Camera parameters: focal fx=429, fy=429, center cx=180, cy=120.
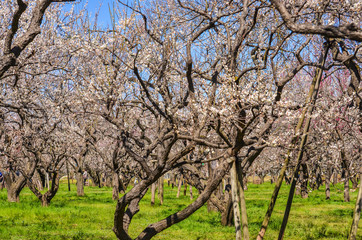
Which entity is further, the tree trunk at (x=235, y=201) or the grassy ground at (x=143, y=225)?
the grassy ground at (x=143, y=225)

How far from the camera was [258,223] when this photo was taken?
15.9m

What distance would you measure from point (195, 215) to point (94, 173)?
45.4 metres

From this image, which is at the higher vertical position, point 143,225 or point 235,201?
point 235,201

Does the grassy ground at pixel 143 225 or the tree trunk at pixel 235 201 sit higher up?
the tree trunk at pixel 235 201

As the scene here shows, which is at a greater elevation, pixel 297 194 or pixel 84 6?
pixel 84 6

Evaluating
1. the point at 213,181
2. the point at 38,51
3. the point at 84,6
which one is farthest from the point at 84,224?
the point at 84,6

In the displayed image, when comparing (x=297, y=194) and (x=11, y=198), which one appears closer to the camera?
(x=11, y=198)

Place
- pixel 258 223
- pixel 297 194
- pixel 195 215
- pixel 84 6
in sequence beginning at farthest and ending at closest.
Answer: pixel 297 194
pixel 84 6
pixel 195 215
pixel 258 223

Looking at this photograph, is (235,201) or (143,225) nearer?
(235,201)

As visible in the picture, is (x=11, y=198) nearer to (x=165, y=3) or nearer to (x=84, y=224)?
(x=84, y=224)

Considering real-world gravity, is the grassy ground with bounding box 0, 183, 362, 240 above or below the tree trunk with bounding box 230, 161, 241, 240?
below

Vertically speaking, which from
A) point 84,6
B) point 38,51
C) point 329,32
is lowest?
point 329,32

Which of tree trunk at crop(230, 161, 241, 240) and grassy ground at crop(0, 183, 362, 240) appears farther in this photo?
grassy ground at crop(0, 183, 362, 240)

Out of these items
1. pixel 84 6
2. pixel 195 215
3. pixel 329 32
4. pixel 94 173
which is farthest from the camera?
pixel 94 173
